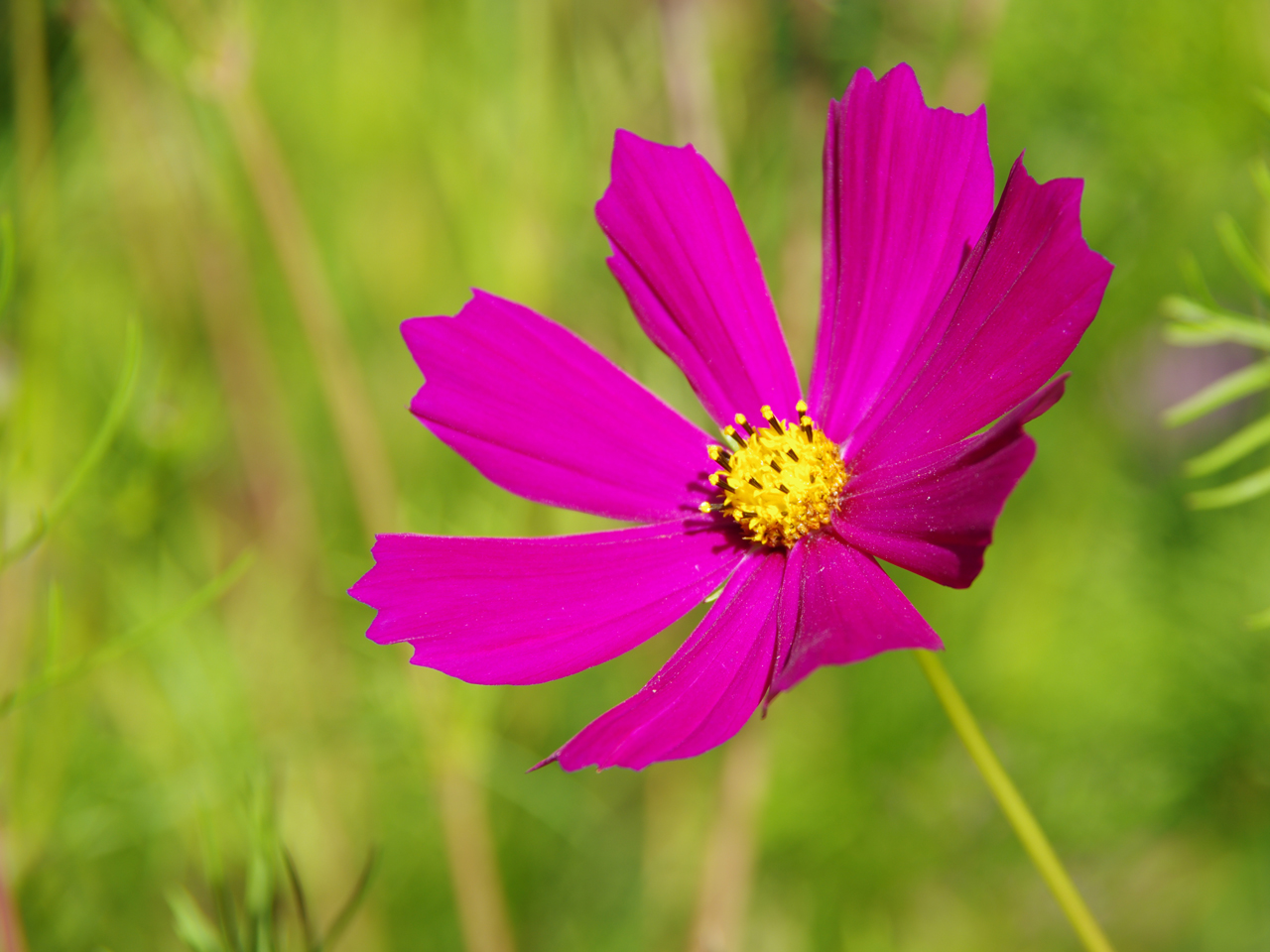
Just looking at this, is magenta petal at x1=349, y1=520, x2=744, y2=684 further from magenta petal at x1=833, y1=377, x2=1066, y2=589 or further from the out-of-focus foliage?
the out-of-focus foliage

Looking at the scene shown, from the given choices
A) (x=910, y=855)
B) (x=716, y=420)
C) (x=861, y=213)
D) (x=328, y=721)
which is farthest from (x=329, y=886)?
(x=861, y=213)

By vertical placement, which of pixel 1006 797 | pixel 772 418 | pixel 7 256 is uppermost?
pixel 7 256

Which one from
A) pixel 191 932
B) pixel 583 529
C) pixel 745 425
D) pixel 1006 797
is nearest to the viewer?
pixel 1006 797

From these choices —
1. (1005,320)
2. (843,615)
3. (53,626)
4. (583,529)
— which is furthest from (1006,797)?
(583,529)

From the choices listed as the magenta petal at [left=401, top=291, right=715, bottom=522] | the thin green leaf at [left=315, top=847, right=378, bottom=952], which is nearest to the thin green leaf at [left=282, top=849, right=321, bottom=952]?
the thin green leaf at [left=315, top=847, right=378, bottom=952]

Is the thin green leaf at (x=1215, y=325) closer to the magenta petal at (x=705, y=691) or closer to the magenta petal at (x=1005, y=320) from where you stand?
the magenta petal at (x=1005, y=320)

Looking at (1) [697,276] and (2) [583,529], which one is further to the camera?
(2) [583,529]

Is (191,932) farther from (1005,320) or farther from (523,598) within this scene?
(1005,320)

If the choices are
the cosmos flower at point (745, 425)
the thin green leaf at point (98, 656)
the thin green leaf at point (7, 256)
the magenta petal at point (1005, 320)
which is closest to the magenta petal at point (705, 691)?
the cosmos flower at point (745, 425)

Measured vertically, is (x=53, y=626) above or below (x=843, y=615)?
above
